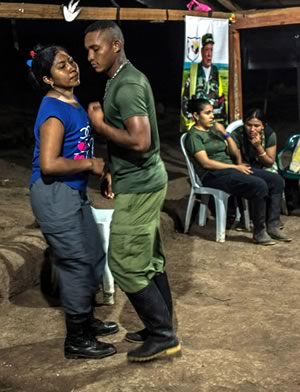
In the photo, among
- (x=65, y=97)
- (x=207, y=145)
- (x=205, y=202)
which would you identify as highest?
(x=65, y=97)

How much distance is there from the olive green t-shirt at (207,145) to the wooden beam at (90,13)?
156cm

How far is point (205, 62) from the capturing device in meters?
7.46

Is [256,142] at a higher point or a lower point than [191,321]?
higher

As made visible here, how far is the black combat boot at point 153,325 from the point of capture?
3.42 meters

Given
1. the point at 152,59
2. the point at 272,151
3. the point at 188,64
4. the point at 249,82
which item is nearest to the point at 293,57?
the point at 188,64

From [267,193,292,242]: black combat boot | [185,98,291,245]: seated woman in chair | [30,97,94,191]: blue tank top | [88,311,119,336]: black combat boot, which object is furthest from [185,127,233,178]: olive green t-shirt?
[30,97,94,191]: blue tank top

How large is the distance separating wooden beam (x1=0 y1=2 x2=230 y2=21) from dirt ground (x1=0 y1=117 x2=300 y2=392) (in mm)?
1908

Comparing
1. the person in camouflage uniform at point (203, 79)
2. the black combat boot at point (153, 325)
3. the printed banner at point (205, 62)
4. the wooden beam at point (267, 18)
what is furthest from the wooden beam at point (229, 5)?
the black combat boot at point (153, 325)

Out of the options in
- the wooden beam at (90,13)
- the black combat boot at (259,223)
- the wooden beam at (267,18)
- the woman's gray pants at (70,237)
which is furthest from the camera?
the wooden beam at (267,18)

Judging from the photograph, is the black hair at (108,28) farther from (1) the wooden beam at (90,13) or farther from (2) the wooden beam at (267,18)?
(2) the wooden beam at (267,18)

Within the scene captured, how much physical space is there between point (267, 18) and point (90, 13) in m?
2.25

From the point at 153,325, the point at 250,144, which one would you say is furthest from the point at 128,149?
the point at 250,144

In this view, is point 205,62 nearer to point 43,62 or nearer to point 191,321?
point 191,321

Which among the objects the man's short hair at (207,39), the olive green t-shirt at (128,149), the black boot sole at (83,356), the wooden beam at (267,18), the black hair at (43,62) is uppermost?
the wooden beam at (267,18)
